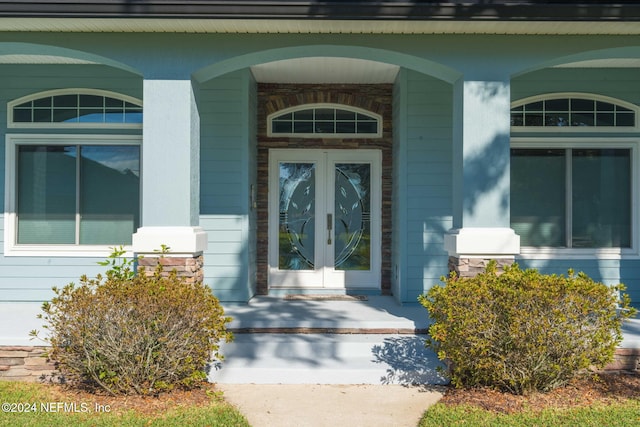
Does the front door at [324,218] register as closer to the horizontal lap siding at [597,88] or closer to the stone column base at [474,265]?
the horizontal lap siding at [597,88]

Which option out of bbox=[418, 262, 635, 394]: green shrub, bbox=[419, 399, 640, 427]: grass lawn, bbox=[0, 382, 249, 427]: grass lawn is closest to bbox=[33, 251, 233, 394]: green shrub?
bbox=[0, 382, 249, 427]: grass lawn

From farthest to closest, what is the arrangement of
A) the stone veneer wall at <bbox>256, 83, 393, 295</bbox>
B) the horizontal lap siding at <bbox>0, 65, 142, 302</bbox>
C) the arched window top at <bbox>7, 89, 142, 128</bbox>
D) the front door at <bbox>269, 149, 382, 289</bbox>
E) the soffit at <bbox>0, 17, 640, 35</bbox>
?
the front door at <bbox>269, 149, 382, 289</bbox>, the stone veneer wall at <bbox>256, 83, 393, 295</bbox>, the arched window top at <bbox>7, 89, 142, 128</bbox>, the horizontal lap siding at <bbox>0, 65, 142, 302</bbox>, the soffit at <bbox>0, 17, 640, 35</bbox>

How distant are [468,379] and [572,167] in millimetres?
4344

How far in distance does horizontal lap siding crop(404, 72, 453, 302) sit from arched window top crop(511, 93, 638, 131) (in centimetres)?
118

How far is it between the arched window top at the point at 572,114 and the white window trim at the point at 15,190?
559cm

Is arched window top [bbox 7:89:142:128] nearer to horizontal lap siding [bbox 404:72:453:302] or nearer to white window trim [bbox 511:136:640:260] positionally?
horizontal lap siding [bbox 404:72:453:302]

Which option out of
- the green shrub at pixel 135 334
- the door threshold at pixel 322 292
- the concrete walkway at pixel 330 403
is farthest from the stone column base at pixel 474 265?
the door threshold at pixel 322 292

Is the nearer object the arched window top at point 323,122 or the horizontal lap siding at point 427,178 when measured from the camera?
the horizontal lap siding at point 427,178

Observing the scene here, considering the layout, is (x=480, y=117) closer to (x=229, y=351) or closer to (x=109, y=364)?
(x=229, y=351)

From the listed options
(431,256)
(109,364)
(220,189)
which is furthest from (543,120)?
(109,364)

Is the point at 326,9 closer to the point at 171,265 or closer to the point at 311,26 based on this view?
the point at 311,26

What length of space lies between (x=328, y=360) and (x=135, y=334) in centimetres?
196

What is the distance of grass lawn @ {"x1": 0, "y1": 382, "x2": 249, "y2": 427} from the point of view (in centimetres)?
415

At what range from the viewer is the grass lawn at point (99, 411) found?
4.15m
